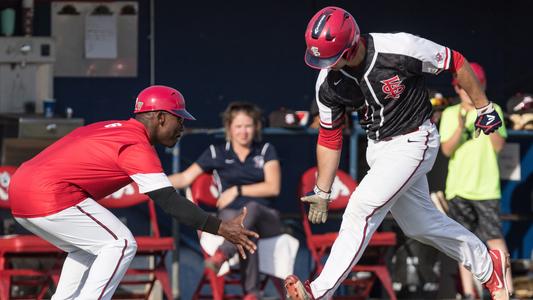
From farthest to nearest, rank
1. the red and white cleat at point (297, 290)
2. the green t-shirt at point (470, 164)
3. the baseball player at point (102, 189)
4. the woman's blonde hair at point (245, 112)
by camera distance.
A: the green t-shirt at point (470, 164), the woman's blonde hair at point (245, 112), the red and white cleat at point (297, 290), the baseball player at point (102, 189)

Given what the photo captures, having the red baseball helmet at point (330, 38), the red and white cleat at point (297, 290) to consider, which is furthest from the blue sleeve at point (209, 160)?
the red baseball helmet at point (330, 38)

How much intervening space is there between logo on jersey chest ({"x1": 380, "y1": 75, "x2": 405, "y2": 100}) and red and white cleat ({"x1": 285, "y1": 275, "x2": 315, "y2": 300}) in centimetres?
109

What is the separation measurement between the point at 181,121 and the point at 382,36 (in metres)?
1.17

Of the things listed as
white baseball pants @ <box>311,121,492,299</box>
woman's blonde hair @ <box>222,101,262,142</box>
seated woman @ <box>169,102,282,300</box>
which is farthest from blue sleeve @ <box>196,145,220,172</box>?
white baseball pants @ <box>311,121,492,299</box>

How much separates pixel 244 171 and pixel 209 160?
27 centimetres

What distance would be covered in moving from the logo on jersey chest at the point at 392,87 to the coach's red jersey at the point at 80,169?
123cm

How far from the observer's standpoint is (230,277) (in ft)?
32.5

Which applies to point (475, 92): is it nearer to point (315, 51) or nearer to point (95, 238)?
point (315, 51)

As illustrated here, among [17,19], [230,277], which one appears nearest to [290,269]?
[230,277]

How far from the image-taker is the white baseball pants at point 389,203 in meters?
7.02

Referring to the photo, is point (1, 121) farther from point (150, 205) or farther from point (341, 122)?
point (341, 122)

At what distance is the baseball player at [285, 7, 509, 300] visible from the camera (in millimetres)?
6941

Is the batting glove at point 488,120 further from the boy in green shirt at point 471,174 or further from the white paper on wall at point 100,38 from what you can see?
A: the white paper on wall at point 100,38

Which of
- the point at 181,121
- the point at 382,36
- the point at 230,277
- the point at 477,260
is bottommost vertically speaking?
the point at 230,277
